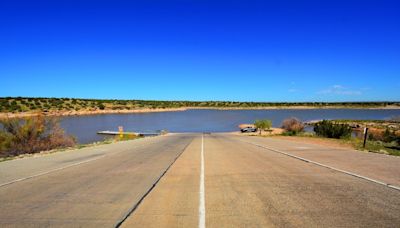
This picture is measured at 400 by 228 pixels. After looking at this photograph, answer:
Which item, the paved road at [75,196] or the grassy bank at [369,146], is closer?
the paved road at [75,196]

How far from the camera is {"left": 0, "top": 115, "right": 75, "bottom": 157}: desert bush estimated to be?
76.8 feet

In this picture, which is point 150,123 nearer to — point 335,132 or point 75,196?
point 335,132

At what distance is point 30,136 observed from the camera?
81.8ft

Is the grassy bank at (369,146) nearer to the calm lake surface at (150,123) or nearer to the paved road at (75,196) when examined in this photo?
the paved road at (75,196)

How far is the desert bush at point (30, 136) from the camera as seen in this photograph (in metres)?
23.4

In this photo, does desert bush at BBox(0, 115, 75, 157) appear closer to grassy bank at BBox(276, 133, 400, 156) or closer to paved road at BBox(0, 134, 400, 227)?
paved road at BBox(0, 134, 400, 227)

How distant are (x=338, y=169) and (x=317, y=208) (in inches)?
233

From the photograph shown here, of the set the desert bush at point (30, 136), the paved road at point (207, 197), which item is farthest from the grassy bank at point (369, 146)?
the desert bush at point (30, 136)

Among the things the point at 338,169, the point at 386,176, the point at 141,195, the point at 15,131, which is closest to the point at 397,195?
the point at 386,176

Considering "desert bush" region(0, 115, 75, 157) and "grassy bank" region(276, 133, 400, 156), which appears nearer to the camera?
"grassy bank" region(276, 133, 400, 156)

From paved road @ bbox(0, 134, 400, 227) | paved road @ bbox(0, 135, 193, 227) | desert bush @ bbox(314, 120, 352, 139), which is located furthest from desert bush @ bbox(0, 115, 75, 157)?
desert bush @ bbox(314, 120, 352, 139)

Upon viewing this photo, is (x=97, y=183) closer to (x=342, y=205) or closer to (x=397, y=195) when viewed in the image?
(x=342, y=205)

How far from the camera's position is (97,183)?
35.6 ft

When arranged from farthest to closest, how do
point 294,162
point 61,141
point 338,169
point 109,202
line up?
point 61,141 → point 294,162 → point 338,169 → point 109,202
